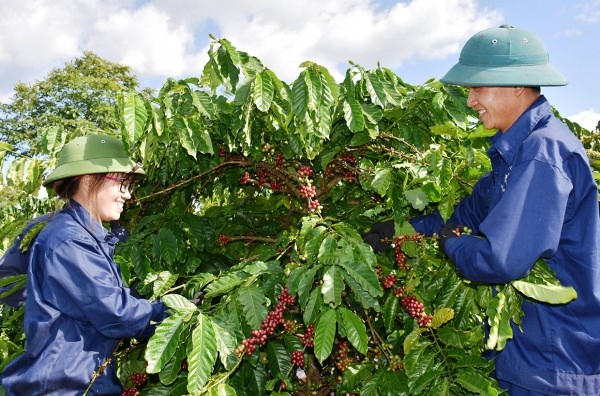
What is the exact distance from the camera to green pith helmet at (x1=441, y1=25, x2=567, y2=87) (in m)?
1.85

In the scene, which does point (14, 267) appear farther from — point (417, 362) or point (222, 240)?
point (417, 362)

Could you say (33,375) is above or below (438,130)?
below

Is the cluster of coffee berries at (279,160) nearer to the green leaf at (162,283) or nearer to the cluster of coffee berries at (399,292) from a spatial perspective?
the green leaf at (162,283)

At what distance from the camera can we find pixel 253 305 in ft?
6.43

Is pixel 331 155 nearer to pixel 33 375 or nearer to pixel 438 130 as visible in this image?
pixel 438 130

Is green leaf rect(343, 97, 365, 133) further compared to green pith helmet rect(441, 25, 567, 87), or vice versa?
green leaf rect(343, 97, 365, 133)

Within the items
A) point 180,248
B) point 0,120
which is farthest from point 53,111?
point 180,248

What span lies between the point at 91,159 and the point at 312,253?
1004mm

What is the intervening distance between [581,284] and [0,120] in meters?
25.8

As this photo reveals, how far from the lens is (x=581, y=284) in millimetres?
1814

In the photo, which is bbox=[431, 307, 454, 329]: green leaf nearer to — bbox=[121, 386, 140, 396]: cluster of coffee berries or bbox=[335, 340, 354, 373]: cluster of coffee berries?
bbox=[335, 340, 354, 373]: cluster of coffee berries

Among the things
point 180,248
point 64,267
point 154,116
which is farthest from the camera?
point 180,248

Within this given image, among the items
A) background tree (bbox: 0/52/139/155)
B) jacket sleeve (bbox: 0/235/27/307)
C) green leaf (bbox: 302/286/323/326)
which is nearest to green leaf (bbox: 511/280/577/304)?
green leaf (bbox: 302/286/323/326)

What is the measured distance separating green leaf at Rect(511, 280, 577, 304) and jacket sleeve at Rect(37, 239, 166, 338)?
1.28m
